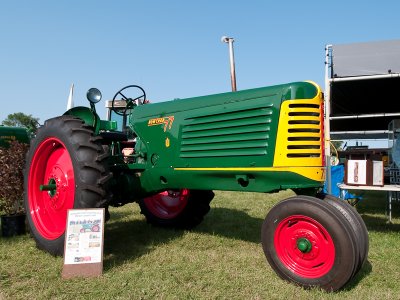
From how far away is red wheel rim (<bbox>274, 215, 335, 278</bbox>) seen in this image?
2.84m

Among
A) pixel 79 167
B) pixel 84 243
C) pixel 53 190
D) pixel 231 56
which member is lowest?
pixel 84 243

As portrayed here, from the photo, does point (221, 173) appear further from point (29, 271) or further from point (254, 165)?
point (29, 271)

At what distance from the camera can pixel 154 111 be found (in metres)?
4.17

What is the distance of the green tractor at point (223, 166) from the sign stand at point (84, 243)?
18 centimetres

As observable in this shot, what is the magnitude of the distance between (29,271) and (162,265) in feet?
3.84

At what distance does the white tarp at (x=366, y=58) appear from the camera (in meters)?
6.05

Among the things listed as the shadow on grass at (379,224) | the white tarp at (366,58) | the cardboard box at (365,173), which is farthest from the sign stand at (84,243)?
the white tarp at (366,58)

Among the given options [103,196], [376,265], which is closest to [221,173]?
[103,196]

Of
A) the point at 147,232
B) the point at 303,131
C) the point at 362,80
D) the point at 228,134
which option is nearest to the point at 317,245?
the point at 303,131

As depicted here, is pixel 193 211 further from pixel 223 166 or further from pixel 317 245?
pixel 317 245

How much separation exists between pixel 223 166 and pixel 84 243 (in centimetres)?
141

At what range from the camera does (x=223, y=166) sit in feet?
11.4

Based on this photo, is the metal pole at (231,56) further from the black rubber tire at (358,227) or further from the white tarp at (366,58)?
the black rubber tire at (358,227)

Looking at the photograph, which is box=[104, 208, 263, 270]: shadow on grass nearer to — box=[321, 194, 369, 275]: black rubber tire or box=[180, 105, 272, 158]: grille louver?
box=[180, 105, 272, 158]: grille louver
